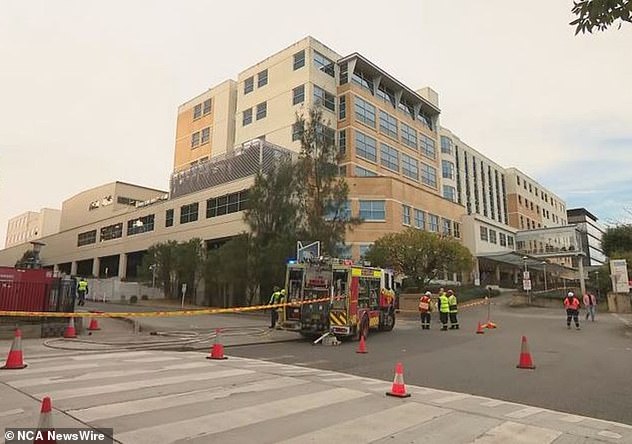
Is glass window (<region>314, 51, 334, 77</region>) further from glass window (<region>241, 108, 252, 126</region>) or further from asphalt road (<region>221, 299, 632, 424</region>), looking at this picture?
asphalt road (<region>221, 299, 632, 424</region>)

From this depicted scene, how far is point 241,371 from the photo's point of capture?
394 inches

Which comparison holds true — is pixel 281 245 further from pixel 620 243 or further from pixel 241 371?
pixel 620 243

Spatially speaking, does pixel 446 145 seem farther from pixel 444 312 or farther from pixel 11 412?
pixel 11 412

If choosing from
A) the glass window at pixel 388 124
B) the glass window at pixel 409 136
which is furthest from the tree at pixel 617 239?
the glass window at pixel 388 124

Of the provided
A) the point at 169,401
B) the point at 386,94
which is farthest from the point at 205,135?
the point at 169,401

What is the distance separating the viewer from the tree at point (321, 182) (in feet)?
104

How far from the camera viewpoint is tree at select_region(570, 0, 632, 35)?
392 centimetres

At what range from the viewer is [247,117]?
56.9 meters

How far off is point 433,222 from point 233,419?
4648 centimetres

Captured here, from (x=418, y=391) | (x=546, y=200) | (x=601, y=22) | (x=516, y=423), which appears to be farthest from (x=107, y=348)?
(x=546, y=200)

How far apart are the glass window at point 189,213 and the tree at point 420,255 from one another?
65.6ft

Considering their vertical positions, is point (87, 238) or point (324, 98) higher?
point (324, 98)

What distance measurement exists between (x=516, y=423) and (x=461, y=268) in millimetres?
29521

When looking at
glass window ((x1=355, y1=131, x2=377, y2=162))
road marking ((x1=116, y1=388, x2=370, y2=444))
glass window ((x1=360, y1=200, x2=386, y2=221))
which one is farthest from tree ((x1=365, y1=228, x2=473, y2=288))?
road marking ((x1=116, y1=388, x2=370, y2=444))
